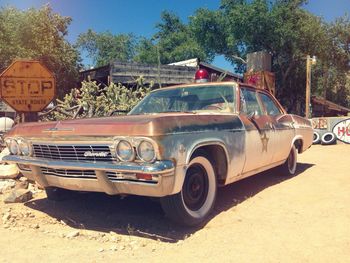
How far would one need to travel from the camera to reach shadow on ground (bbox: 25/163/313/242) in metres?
3.84

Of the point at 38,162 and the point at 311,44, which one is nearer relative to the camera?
the point at 38,162

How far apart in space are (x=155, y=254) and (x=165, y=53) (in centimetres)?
3980

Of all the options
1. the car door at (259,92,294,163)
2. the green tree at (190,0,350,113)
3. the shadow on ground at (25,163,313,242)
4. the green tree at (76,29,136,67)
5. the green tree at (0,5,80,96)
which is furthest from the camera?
the green tree at (76,29,136,67)

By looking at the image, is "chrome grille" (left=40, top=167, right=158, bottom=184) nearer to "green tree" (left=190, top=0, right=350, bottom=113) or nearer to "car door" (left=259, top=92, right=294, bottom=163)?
"car door" (left=259, top=92, right=294, bottom=163)

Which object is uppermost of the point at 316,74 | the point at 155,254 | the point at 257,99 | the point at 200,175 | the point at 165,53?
the point at 165,53

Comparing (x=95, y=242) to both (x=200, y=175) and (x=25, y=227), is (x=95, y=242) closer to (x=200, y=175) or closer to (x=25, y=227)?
(x=25, y=227)

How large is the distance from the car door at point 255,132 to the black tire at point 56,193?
2.36 meters

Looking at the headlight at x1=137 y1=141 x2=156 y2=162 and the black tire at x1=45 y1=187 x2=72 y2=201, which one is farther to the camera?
the black tire at x1=45 y1=187 x2=72 y2=201

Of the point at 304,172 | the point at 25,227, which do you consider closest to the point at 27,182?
the point at 25,227

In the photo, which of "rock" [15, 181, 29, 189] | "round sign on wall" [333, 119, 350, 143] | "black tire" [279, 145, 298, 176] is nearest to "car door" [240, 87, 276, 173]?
"black tire" [279, 145, 298, 176]

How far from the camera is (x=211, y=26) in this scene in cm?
3189

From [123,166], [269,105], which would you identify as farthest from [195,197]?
[269,105]

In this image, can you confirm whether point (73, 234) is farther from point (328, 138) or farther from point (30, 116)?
point (328, 138)

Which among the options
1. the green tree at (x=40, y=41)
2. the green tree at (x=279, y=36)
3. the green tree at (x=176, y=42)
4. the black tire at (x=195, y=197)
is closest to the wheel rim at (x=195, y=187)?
the black tire at (x=195, y=197)
